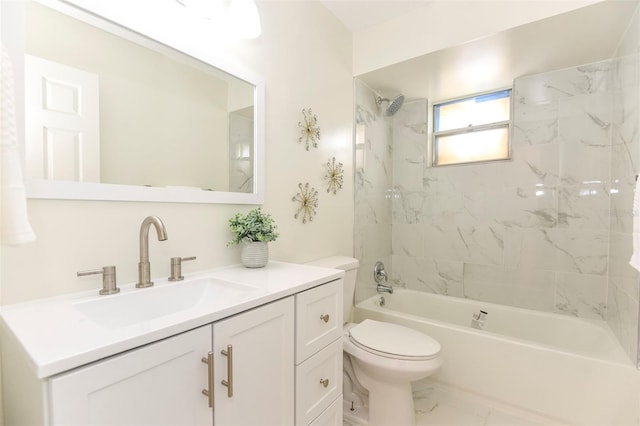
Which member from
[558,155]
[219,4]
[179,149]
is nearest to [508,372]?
[558,155]

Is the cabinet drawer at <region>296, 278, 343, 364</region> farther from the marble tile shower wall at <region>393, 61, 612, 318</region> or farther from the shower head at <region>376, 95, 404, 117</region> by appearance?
the shower head at <region>376, 95, 404, 117</region>

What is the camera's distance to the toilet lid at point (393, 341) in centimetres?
148

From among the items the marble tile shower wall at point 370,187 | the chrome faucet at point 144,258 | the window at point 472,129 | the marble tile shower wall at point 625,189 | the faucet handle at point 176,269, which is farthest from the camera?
the window at point 472,129

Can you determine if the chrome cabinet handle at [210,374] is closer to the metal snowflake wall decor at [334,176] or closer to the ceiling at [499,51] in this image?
the metal snowflake wall decor at [334,176]

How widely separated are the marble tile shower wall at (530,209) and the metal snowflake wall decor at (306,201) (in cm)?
132

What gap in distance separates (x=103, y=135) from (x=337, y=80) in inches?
62.1

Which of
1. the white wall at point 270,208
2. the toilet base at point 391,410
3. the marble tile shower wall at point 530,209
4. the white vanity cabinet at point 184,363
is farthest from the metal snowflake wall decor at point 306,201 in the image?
the marble tile shower wall at point 530,209

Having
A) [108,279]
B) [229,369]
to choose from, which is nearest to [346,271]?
[229,369]

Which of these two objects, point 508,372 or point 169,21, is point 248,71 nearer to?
point 169,21

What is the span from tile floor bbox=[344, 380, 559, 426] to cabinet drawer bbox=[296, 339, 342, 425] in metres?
0.63

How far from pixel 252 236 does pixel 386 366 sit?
0.93 meters

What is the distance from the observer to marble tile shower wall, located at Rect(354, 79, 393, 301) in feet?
7.79

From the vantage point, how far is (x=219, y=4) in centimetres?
131

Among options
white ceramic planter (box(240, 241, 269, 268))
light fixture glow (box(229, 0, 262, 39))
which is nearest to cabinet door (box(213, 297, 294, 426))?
white ceramic planter (box(240, 241, 269, 268))
